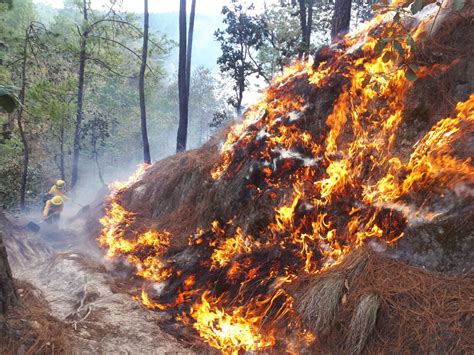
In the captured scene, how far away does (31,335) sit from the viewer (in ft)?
12.7

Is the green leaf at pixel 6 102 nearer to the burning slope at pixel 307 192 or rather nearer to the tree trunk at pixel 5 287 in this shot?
the tree trunk at pixel 5 287

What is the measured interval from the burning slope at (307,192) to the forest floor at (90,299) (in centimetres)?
45

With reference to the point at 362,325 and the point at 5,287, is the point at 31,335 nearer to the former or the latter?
the point at 5,287

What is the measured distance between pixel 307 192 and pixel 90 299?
4484 mm

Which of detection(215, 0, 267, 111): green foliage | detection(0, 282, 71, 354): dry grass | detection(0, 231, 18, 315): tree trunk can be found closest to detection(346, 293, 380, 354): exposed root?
detection(0, 282, 71, 354): dry grass

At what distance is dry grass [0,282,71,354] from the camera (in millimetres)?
3691

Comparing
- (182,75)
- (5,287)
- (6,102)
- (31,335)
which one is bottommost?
(31,335)

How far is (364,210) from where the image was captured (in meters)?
5.14

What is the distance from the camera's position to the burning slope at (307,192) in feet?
15.0

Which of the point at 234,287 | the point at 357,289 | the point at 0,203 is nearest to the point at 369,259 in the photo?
the point at 357,289

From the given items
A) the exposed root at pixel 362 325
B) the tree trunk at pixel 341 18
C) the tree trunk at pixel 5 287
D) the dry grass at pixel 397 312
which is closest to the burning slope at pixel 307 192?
the dry grass at pixel 397 312

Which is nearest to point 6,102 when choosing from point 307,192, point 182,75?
point 307,192

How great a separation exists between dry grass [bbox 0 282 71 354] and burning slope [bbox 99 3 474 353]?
2020 millimetres

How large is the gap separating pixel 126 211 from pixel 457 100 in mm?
9669
